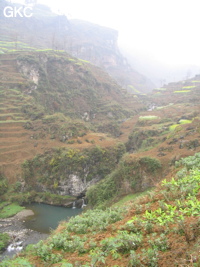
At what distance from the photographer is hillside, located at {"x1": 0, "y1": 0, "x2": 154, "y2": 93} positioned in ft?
392

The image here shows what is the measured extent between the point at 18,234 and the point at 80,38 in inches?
5901

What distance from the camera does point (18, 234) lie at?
22.5 metres

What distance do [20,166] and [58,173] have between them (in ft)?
21.1

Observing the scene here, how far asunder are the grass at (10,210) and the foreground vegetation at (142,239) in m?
21.6

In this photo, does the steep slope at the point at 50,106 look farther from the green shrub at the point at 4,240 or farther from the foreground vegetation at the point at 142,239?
the foreground vegetation at the point at 142,239

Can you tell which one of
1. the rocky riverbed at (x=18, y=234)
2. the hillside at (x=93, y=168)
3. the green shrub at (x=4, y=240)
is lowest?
the rocky riverbed at (x=18, y=234)

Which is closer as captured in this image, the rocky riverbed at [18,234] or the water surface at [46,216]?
the rocky riverbed at [18,234]

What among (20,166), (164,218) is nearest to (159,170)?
(164,218)

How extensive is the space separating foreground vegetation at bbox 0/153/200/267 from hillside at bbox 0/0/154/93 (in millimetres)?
112008

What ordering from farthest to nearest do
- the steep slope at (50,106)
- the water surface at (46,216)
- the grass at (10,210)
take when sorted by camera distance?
the steep slope at (50,106) → the grass at (10,210) → the water surface at (46,216)

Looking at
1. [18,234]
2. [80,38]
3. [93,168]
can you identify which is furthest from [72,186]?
[80,38]

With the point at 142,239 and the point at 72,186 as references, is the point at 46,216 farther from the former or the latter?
the point at 142,239

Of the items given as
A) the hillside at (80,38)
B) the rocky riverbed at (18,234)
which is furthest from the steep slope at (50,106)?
the hillside at (80,38)

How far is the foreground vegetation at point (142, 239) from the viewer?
4506mm
